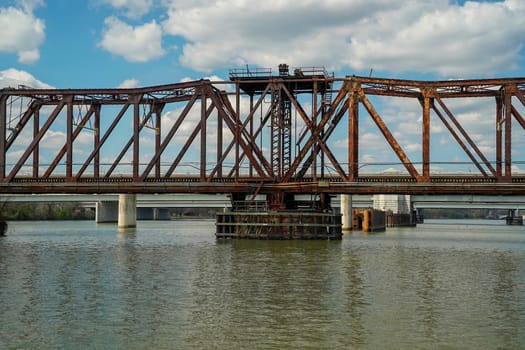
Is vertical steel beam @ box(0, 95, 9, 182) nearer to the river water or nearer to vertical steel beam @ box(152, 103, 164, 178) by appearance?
vertical steel beam @ box(152, 103, 164, 178)

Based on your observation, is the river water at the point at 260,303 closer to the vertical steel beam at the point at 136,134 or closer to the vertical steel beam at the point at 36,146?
the vertical steel beam at the point at 136,134

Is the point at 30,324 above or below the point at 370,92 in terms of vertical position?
below

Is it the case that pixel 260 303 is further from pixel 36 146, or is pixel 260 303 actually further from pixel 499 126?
pixel 36 146

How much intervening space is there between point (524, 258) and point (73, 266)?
29.9 meters

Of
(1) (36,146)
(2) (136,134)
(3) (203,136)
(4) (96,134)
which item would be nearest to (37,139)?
(1) (36,146)

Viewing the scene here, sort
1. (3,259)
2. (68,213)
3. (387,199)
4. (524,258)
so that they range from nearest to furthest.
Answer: (3,259), (524,258), (387,199), (68,213)

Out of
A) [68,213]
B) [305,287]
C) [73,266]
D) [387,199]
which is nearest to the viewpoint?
[305,287]

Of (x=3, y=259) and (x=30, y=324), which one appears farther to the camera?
(x=3, y=259)

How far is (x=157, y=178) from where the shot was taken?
213 feet

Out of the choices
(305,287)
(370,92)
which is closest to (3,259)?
(305,287)

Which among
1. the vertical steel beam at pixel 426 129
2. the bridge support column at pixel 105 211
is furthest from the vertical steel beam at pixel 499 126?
the bridge support column at pixel 105 211

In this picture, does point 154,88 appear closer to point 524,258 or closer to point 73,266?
point 73,266

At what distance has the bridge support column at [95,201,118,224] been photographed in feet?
441

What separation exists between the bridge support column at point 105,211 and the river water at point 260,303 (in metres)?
93.4
